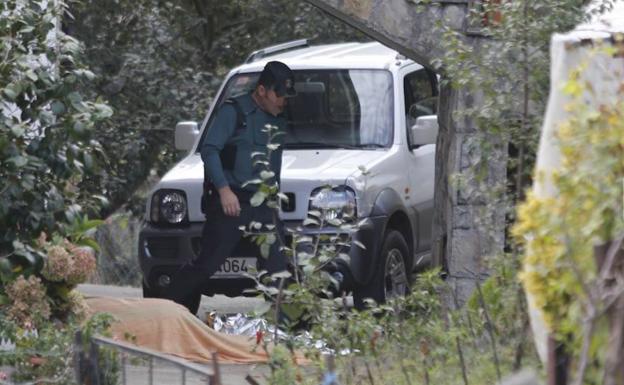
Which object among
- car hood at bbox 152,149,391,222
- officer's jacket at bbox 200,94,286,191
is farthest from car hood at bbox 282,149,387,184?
officer's jacket at bbox 200,94,286,191

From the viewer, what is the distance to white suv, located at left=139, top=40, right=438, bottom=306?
1012 cm

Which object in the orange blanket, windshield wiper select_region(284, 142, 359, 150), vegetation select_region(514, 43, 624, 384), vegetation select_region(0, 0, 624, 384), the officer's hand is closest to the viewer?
vegetation select_region(514, 43, 624, 384)

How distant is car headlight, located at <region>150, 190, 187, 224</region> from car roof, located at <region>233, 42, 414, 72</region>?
4.71 feet

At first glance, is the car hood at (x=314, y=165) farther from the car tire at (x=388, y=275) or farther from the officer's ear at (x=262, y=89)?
the officer's ear at (x=262, y=89)

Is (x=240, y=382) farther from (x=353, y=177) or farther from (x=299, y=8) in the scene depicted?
(x=299, y=8)

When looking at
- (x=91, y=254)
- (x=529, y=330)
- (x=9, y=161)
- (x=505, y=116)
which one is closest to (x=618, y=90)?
(x=529, y=330)

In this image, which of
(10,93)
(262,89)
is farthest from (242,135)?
(10,93)

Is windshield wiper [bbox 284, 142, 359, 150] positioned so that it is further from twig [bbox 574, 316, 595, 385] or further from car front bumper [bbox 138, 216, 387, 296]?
twig [bbox 574, 316, 595, 385]

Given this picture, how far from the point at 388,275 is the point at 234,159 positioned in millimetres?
1433

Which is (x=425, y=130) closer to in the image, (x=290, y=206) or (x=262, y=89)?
(x=290, y=206)

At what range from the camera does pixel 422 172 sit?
448 inches

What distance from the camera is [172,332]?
343 inches

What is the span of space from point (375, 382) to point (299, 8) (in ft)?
31.9

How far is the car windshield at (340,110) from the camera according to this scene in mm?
11008
